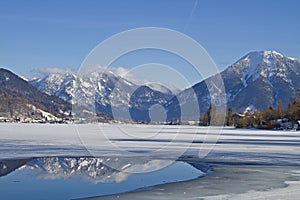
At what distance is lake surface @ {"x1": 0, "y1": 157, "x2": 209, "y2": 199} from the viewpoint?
14578 mm

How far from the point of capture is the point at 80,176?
60.1 ft

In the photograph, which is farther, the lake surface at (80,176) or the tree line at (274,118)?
the tree line at (274,118)

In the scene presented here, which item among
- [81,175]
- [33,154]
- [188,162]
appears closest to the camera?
[81,175]

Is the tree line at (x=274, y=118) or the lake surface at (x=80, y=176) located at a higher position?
the tree line at (x=274, y=118)

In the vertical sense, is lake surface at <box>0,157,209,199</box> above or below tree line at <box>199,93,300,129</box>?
below

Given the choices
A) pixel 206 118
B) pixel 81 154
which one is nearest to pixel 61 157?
pixel 81 154

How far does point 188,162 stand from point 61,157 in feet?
21.0

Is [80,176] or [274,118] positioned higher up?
[274,118]

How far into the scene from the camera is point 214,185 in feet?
51.8

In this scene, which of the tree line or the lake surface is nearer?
the lake surface

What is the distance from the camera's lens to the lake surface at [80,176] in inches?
574

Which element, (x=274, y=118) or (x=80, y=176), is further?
(x=274, y=118)

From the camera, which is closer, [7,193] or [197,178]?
[7,193]

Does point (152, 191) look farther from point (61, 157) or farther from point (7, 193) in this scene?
point (61, 157)
